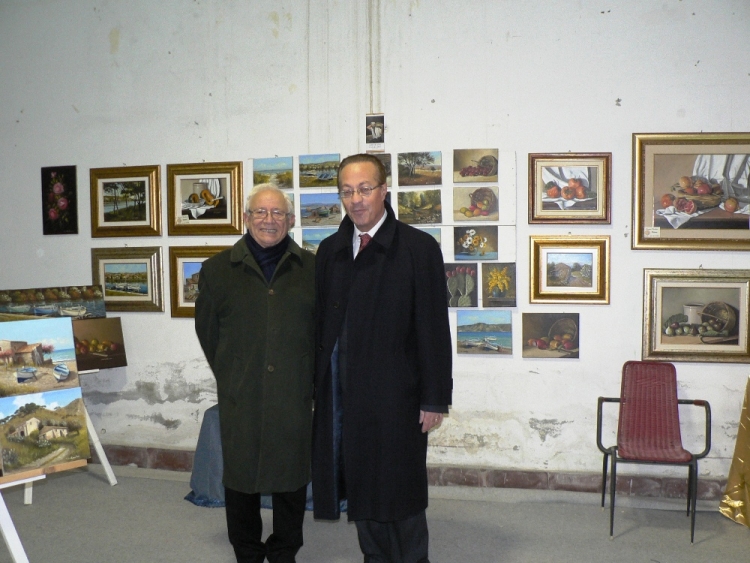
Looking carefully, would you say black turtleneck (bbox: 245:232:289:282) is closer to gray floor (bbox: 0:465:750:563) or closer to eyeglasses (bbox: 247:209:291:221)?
eyeglasses (bbox: 247:209:291:221)

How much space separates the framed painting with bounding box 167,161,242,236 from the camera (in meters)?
4.09

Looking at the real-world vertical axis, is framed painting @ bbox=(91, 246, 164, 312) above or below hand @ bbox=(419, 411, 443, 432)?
above

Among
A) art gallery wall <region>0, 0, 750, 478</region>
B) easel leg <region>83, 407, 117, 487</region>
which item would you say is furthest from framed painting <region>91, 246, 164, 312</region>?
easel leg <region>83, 407, 117, 487</region>

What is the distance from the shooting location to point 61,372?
2855mm

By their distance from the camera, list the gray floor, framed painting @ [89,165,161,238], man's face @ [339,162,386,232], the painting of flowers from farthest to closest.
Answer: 1. the painting of flowers
2. framed painting @ [89,165,161,238]
3. the gray floor
4. man's face @ [339,162,386,232]

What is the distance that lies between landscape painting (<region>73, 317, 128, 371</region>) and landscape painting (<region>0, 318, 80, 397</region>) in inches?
40.1

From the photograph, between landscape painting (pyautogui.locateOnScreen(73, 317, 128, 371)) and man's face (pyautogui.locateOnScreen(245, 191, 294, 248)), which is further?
landscape painting (pyautogui.locateOnScreen(73, 317, 128, 371))

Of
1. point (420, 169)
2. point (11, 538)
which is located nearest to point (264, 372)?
point (11, 538)

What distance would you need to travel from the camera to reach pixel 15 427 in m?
2.58

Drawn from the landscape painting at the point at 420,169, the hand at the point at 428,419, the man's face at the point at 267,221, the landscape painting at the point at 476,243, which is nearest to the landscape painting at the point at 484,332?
the landscape painting at the point at 476,243

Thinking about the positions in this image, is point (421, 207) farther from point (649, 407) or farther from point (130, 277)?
point (130, 277)

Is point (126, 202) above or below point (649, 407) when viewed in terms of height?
above

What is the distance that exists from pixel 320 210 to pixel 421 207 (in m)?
0.64

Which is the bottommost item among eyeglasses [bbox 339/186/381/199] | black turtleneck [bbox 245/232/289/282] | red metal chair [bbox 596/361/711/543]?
red metal chair [bbox 596/361/711/543]
